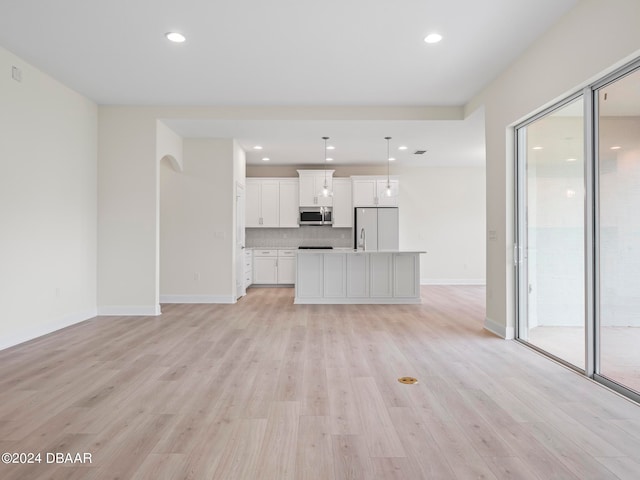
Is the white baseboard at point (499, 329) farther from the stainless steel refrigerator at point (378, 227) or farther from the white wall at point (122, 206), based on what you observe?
the white wall at point (122, 206)

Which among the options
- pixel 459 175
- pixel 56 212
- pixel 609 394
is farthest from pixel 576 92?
pixel 459 175

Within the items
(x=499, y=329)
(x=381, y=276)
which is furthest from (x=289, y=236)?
(x=499, y=329)

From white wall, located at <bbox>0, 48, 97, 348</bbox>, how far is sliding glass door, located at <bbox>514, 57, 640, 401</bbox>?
5.32 m

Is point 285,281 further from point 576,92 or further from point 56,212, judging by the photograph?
point 576,92

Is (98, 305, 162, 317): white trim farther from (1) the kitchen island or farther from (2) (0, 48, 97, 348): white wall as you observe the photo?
(1) the kitchen island

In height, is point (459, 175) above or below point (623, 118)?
above

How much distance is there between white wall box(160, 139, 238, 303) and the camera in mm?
6898

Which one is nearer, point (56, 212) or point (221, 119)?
point (56, 212)

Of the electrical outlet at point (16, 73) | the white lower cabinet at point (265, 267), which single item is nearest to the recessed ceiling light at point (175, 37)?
the electrical outlet at point (16, 73)

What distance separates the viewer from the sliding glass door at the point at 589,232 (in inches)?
113

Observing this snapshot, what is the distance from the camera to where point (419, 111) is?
5.82 metres

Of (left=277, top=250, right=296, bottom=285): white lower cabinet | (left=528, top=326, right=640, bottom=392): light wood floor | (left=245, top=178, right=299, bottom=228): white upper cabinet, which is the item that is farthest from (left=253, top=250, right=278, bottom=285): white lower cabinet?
(left=528, top=326, right=640, bottom=392): light wood floor

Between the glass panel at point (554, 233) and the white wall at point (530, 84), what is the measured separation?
6.0 inches

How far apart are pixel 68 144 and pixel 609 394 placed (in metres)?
6.08
